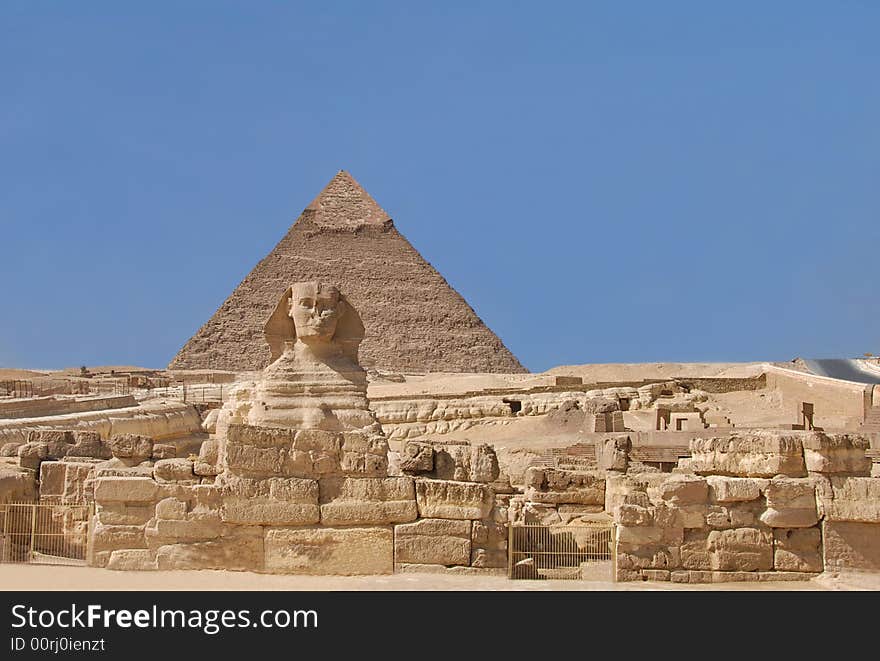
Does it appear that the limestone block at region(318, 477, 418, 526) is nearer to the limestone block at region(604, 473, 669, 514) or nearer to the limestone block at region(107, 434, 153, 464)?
the limestone block at region(604, 473, 669, 514)

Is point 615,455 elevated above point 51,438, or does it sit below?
below

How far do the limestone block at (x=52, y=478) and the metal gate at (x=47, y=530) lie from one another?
0.40m

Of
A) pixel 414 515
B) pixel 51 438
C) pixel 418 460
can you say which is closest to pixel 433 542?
pixel 414 515

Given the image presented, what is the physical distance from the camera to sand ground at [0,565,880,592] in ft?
23.5

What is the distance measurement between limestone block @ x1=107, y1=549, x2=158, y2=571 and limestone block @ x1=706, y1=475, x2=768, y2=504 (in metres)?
3.09

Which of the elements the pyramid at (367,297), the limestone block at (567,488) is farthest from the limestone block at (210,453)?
the pyramid at (367,297)

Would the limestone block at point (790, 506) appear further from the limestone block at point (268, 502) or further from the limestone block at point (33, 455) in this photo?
the limestone block at point (33, 455)

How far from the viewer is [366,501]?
774 cm

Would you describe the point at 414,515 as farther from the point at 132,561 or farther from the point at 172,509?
the point at 132,561

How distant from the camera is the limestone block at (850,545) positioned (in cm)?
780

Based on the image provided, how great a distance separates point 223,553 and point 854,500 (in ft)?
11.3

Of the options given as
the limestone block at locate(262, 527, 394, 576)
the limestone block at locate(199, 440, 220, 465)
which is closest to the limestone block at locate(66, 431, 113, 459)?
the limestone block at locate(199, 440, 220, 465)

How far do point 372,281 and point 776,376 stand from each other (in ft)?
449

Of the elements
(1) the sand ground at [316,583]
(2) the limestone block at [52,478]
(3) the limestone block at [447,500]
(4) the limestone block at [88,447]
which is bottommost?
→ (1) the sand ground at [316,583]
